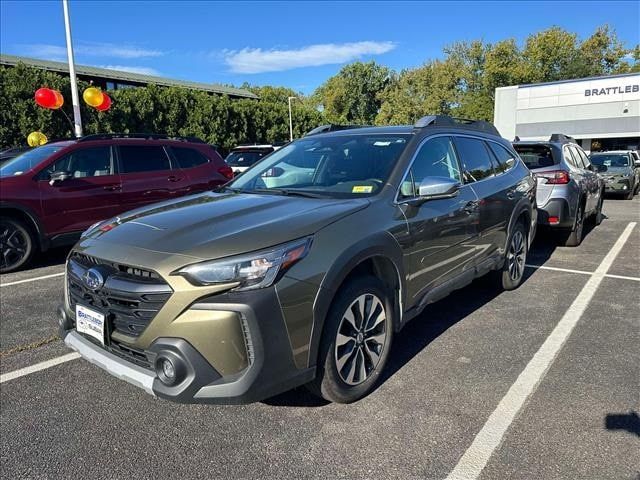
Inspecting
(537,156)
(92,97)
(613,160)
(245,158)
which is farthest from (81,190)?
(613,160)

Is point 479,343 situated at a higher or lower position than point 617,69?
lower

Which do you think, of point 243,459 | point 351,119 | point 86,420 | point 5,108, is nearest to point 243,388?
point 243,459

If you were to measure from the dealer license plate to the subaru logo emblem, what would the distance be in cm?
15

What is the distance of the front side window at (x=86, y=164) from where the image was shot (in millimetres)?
6862

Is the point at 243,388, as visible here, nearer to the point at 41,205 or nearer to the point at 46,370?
the point at 46,370

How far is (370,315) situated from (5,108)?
65.3 feet

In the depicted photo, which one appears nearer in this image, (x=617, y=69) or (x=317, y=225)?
(x=317, y=225)

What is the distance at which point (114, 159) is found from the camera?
7.35 metres

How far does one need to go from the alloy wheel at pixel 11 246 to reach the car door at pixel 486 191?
5785mm

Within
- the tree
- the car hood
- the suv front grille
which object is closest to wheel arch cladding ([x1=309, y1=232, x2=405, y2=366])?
the car hood

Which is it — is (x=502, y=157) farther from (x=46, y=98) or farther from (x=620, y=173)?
(x=46, y=98)

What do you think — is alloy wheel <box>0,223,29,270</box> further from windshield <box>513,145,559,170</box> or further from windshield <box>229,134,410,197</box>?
windshield <box>513,145,559,170</box>

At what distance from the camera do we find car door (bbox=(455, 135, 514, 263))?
14.0ft

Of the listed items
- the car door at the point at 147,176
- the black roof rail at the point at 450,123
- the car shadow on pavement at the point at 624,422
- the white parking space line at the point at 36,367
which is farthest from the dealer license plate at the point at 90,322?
the car door at the point at 147,176
